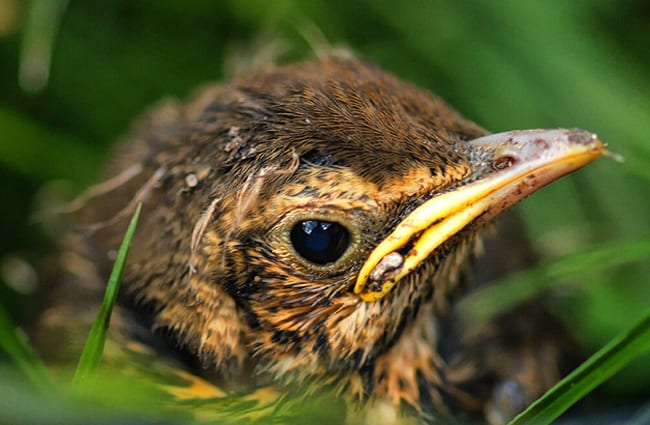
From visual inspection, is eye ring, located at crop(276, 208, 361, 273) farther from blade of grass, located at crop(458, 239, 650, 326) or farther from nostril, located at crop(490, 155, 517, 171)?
blade of grass, located at crop(458, 239, 650, 326)

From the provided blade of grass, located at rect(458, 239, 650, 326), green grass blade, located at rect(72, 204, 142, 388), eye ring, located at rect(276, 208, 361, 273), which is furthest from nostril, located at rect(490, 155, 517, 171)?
green grass blade, located at rect(72, 204, 142, 388)

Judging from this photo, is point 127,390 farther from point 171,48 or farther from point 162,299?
point 171,48

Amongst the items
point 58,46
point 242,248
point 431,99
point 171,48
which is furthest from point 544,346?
point 58,46

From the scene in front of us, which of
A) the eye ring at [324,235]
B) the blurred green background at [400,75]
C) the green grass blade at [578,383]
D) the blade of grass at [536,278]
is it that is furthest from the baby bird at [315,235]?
the blurred green background at [400,75]

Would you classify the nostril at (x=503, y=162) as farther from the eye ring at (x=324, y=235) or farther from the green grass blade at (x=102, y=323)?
the green grass blade at (x=102, y=323)

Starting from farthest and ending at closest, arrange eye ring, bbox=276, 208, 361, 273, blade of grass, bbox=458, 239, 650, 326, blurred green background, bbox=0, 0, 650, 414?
1. blurred green background, bbox=0, 0, 650, 414
2. blade of grass, bbox=458, 239, 650, 326
3. eye ring, bbox=276, 208, 361, 273

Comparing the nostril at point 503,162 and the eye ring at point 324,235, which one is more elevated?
the nostril at point 503,162

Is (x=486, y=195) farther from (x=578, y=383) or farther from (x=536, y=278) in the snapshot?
(x=536, y=278)

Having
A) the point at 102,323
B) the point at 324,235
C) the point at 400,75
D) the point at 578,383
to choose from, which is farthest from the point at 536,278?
the point at 400,75
